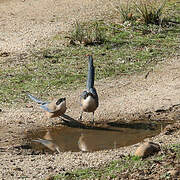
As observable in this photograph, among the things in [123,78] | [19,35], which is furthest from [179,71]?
[19,35]

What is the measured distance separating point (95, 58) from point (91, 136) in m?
3.03

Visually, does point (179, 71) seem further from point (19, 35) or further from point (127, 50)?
point (19, 35)

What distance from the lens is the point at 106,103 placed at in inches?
370

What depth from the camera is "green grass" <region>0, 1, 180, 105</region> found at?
10042mm

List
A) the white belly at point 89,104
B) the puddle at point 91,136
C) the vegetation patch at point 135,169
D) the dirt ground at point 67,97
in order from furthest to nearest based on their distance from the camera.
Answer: the white belly at point 89,104 < the puddle at point 91,136 < the dirt ground at point 67,97 < the vegetation patch at point 135,169

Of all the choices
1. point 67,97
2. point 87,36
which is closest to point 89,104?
point 67,97

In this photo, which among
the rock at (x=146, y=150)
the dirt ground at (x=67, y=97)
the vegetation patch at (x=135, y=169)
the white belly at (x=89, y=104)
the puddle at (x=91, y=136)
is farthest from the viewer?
the white belly at (x=89, y=104)

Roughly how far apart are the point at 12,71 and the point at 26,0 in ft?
13.0

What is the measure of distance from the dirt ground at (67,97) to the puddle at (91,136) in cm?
22

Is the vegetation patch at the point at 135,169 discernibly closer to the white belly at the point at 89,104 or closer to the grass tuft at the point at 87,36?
the white belly at the point at 89,104

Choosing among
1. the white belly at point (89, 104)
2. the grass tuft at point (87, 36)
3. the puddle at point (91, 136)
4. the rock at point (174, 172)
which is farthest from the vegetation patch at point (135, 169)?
the grass tuft at point (87, 36)

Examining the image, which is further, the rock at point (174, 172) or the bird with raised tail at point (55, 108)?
the bird with raised tail at point (55, 108)

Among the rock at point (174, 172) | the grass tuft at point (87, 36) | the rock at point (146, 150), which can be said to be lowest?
the grass tuft at point (87, 36)

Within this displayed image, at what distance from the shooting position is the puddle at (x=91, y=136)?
314 inches
